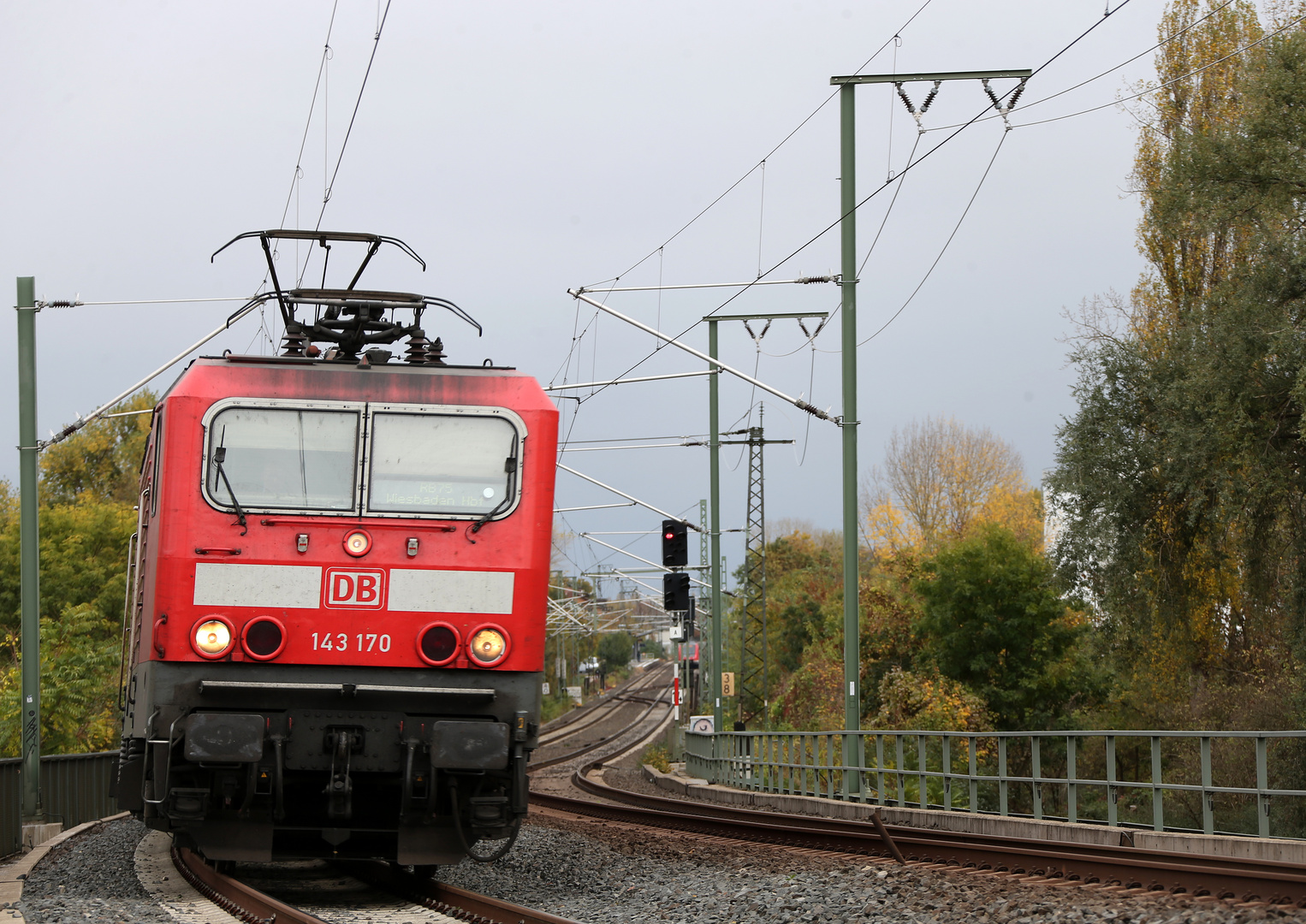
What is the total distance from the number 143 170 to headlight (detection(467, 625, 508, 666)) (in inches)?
22.0

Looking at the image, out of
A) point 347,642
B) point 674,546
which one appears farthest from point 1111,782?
point 674,546

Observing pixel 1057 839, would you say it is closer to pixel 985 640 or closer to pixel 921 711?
pixel 921 711

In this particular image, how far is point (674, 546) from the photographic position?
28297 mm

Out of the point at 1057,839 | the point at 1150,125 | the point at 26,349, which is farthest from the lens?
the point at 1150,125

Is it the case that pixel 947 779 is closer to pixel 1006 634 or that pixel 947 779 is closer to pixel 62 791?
pixel 62 791

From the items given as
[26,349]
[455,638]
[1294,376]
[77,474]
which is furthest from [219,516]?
[77,474]

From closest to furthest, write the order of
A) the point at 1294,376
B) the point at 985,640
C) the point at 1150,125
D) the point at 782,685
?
the point at 1294,376, the point at 1150,125, the point at 985,640, the point at 782,685

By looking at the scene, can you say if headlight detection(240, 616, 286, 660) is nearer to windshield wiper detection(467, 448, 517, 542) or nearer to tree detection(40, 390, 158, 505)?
windshield wiper detection(467, 448, 517, 542)

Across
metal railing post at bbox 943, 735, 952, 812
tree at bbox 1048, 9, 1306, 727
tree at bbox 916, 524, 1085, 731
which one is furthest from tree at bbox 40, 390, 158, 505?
metal railing post at bbox 943, 735, 952, 812

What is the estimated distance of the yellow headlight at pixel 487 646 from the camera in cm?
884

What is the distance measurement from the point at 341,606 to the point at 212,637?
0.82 metres

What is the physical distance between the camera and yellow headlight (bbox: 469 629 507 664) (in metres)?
8.84

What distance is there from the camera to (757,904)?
29.9 feet

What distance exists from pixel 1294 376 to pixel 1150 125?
11.8 meters
